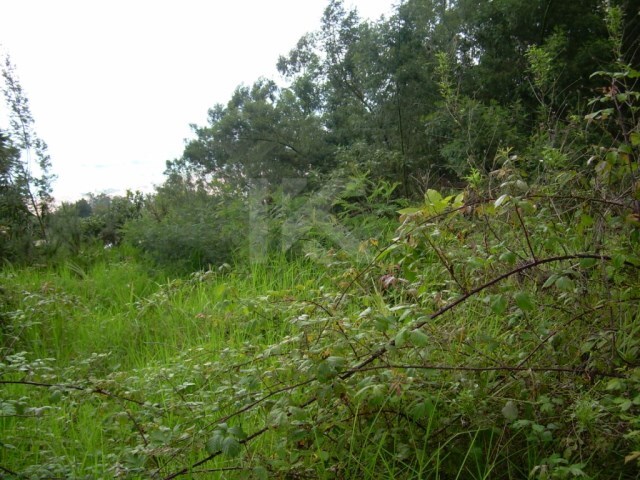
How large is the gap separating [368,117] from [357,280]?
15.1 ft

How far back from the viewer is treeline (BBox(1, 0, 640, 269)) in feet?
18.7

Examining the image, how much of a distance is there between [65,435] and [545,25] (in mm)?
6333

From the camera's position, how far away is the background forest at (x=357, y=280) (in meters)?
2.00

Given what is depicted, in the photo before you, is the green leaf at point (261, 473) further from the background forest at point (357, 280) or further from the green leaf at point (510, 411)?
the green leaf at point (510, 411)

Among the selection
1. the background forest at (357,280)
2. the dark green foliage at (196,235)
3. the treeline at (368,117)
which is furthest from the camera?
the treeline at (368,117)

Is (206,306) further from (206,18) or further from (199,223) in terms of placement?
(206,18)

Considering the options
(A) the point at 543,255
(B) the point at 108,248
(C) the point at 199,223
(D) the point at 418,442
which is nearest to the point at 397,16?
(C) the point at 199,223

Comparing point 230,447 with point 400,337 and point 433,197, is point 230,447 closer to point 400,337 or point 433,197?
point 400,337

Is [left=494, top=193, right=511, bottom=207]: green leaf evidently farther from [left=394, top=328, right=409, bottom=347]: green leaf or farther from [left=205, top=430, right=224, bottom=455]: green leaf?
[left=205, top=430, right=224, bottom=455]: green leaf

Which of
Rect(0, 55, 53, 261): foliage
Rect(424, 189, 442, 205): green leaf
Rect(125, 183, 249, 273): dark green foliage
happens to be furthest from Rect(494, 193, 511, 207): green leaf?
Rect(0, 55, 53, 261): foliage

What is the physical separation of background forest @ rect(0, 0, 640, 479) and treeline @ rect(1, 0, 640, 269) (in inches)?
1.2

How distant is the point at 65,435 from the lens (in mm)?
2627

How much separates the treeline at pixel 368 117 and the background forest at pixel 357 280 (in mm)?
30

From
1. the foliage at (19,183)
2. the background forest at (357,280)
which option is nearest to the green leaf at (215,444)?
the background forest at (357,280)
